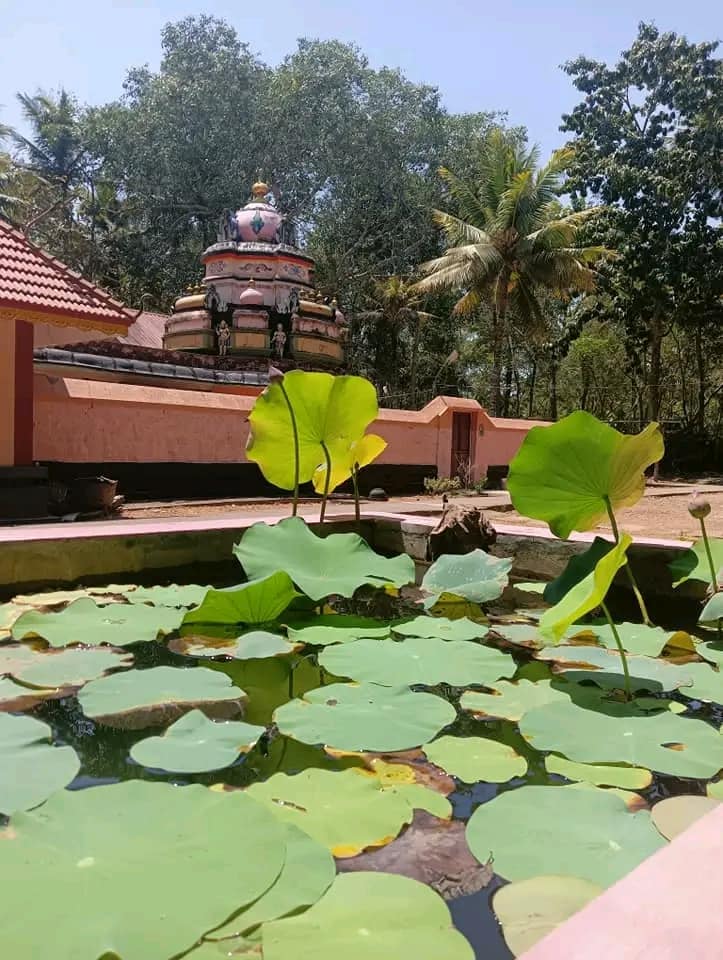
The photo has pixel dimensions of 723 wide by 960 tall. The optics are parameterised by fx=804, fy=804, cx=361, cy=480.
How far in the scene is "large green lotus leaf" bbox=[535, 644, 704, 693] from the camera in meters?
2.36

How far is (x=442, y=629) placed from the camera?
294cm

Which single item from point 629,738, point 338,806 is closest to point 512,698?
point 629,738

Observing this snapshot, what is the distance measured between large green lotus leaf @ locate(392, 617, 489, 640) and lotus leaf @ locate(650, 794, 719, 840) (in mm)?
1276

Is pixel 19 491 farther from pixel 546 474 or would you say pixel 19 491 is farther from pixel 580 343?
pixel 580 343

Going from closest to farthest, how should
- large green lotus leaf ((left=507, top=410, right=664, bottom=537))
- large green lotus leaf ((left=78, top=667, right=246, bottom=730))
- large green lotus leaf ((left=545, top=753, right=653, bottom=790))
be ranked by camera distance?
large green lotus leaf ((left=545, top=753, right=653, bottom=790))
large green lotus leaf ((left=78, top=667, right=246, bottom=730))
large green lotus leaf ((left=507, top=410, right=664, bottom=537))

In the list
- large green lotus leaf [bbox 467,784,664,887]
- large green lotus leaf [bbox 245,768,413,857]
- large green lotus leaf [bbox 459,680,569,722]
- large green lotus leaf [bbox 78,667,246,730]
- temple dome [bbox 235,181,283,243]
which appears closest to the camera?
large green lotus leaf [bbox 467,784,664,887]

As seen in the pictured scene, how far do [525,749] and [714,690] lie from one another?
0.72m

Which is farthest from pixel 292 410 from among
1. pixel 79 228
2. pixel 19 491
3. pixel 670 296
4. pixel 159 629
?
pixel 79 228

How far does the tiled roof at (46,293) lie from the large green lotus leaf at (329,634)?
5151 millimetres

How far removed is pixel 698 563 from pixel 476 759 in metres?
1.92

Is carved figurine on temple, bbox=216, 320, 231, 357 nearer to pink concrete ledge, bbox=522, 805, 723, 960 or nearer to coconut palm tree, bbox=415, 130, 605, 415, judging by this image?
coconut palm tree, bbox=415, 130, 605, 415

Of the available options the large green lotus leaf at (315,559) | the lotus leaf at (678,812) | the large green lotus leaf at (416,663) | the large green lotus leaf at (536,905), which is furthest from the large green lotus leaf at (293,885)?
the large green lotus leaf at (315,559)

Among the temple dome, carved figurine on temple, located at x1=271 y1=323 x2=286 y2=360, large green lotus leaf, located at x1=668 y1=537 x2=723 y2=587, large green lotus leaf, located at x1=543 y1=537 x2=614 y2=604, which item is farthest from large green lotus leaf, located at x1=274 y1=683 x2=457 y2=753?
the temple dome

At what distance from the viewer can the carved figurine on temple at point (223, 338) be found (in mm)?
17406
